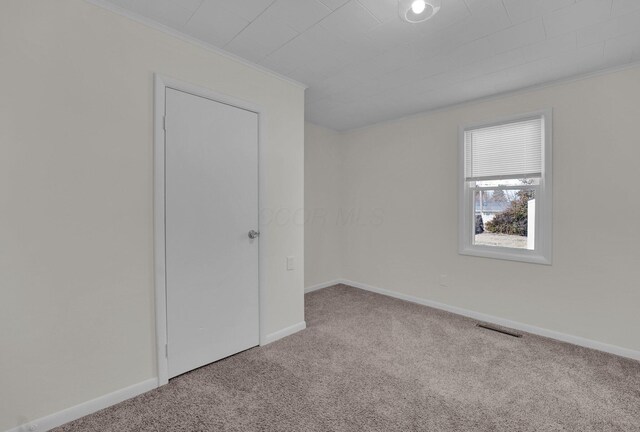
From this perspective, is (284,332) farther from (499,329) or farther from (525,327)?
(525,327)

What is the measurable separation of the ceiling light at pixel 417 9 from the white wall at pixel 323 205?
2.50 metres

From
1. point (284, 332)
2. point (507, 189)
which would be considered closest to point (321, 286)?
point (284, 332)

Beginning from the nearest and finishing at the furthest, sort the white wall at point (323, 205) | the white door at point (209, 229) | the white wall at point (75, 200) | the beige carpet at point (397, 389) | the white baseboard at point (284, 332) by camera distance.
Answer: the white wall at point (75, 200) → the beige carpet at point (397, 389) → the white door at point (209, 229) → the white baseboard at point (284, 332) → the white wall at point (323, 205)

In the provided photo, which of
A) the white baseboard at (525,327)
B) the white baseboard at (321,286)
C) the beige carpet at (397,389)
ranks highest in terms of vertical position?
the white baseboard at (321,286)

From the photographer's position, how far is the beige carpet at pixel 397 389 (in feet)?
5.59

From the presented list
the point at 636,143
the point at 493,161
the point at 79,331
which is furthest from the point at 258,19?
the point at 636,143

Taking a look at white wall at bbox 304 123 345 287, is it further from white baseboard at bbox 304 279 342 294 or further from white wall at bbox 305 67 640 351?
white wall at bbox 305 67 640 351

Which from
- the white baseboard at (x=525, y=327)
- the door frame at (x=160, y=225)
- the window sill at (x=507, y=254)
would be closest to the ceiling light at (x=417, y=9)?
the door frame at (x=160, y=225)

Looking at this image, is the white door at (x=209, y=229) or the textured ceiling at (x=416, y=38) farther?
the white door at (x=209, y=229)

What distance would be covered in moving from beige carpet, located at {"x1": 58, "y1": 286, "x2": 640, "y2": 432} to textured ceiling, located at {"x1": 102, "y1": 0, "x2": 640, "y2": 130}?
2.43 meters

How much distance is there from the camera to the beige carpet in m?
1.70

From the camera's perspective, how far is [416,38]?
2.06 m

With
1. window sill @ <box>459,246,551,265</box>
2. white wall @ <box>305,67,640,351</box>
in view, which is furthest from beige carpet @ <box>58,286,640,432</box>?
window sill @ <box>459,246,551,265</box>

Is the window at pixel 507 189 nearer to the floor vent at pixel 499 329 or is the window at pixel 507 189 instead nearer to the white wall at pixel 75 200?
the floor vent at pixel 499 329
